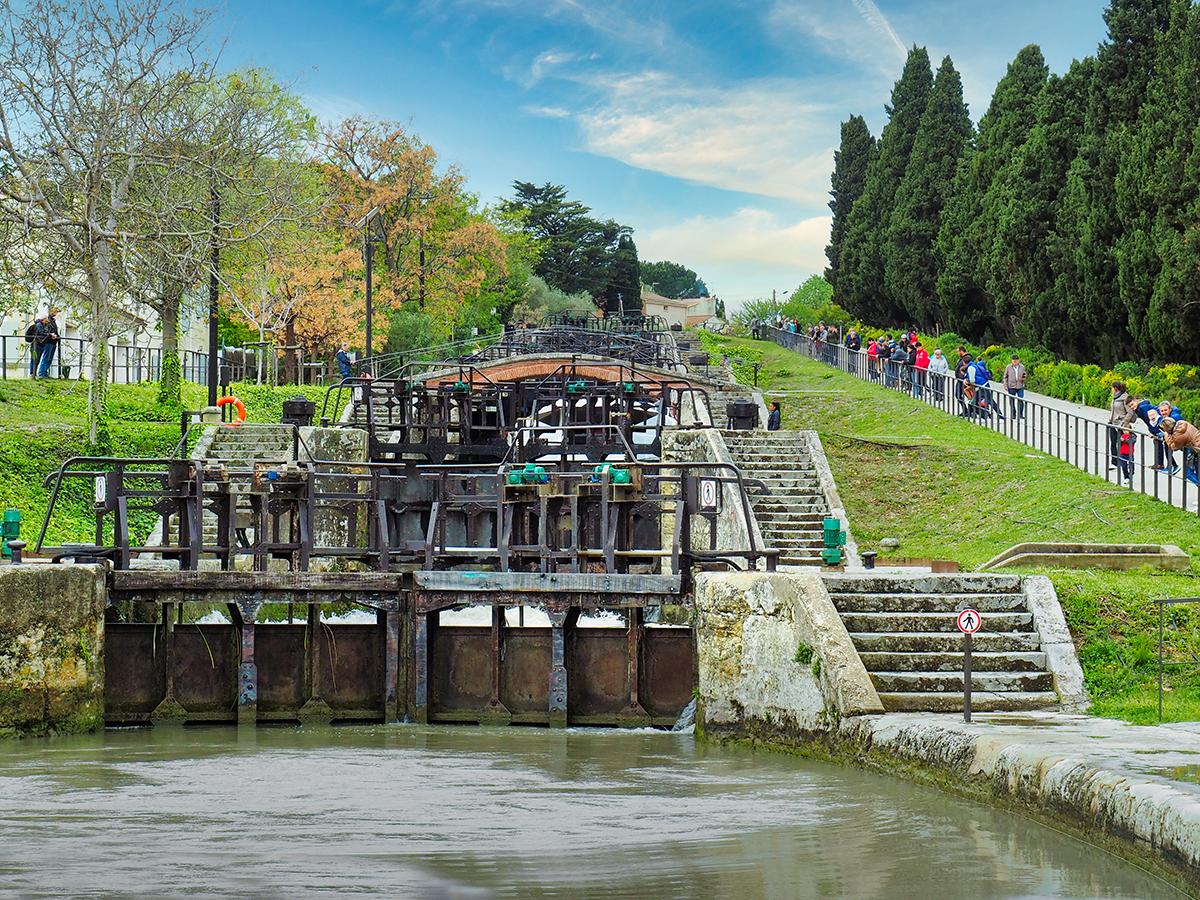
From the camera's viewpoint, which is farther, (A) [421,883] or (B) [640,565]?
(B) [640,565]

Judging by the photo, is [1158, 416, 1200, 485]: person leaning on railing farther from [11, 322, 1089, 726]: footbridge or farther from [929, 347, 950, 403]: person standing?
[929, 347, 950, 403]: person standing

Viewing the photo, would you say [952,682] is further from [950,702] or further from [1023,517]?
[1023,517]

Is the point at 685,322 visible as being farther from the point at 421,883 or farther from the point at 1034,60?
the point at 421,883

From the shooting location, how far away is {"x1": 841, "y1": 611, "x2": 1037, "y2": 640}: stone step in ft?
46.0

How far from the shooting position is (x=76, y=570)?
15.2m

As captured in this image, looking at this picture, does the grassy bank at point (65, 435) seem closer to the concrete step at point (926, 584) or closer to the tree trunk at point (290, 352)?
the tree trunk at point (290, 352)

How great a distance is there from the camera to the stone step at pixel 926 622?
46.0ft

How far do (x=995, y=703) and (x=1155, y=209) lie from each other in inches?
986

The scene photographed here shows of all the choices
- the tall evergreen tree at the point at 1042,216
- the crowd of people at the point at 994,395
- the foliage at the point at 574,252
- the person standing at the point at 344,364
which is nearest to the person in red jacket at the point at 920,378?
the crowd of people at the point at 994,395

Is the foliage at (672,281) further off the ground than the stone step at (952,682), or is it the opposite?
the foliage at (672,281)

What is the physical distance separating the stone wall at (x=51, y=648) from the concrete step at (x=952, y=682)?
28.2 feet

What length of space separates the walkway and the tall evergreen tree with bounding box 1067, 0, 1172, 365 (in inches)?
101

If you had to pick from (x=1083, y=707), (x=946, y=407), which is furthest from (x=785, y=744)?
(x=946, y=407)

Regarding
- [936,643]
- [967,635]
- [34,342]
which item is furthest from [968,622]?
[34,342]
